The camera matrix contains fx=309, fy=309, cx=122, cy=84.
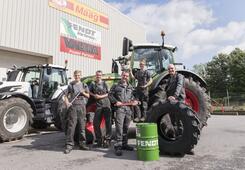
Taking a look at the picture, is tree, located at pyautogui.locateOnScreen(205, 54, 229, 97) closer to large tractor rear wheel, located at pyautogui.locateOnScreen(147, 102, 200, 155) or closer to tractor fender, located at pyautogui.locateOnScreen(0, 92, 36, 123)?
tractor fender, located at pyautogui.locateOnScreen(0, 92, 36, 123)

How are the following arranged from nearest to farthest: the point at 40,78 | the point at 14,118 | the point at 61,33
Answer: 1. the point at 14,118
2. the point at 40,78
3. the point at 61,33

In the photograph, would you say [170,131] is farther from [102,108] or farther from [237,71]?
[237,71]

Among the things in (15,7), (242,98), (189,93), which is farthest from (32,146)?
(242,98)

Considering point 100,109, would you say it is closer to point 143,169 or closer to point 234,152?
point 143,169

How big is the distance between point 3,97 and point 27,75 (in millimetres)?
2353

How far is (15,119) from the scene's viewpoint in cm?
857

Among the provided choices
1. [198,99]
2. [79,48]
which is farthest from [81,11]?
[198,99]

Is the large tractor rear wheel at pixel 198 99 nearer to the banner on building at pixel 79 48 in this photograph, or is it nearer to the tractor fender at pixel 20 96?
the tractor fender at pixel 20 96

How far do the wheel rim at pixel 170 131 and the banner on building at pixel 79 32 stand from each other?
1243 centimetres

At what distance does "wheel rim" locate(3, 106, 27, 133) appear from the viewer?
A: 8.41 metres

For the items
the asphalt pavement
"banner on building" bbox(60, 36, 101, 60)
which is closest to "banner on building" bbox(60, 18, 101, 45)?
"banner on building" bbox(60, 36, 101, 60)

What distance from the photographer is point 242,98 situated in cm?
2672

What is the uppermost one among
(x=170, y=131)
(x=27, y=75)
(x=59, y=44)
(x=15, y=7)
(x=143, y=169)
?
(x=15, y=7)

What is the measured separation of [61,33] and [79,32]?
1648mm
